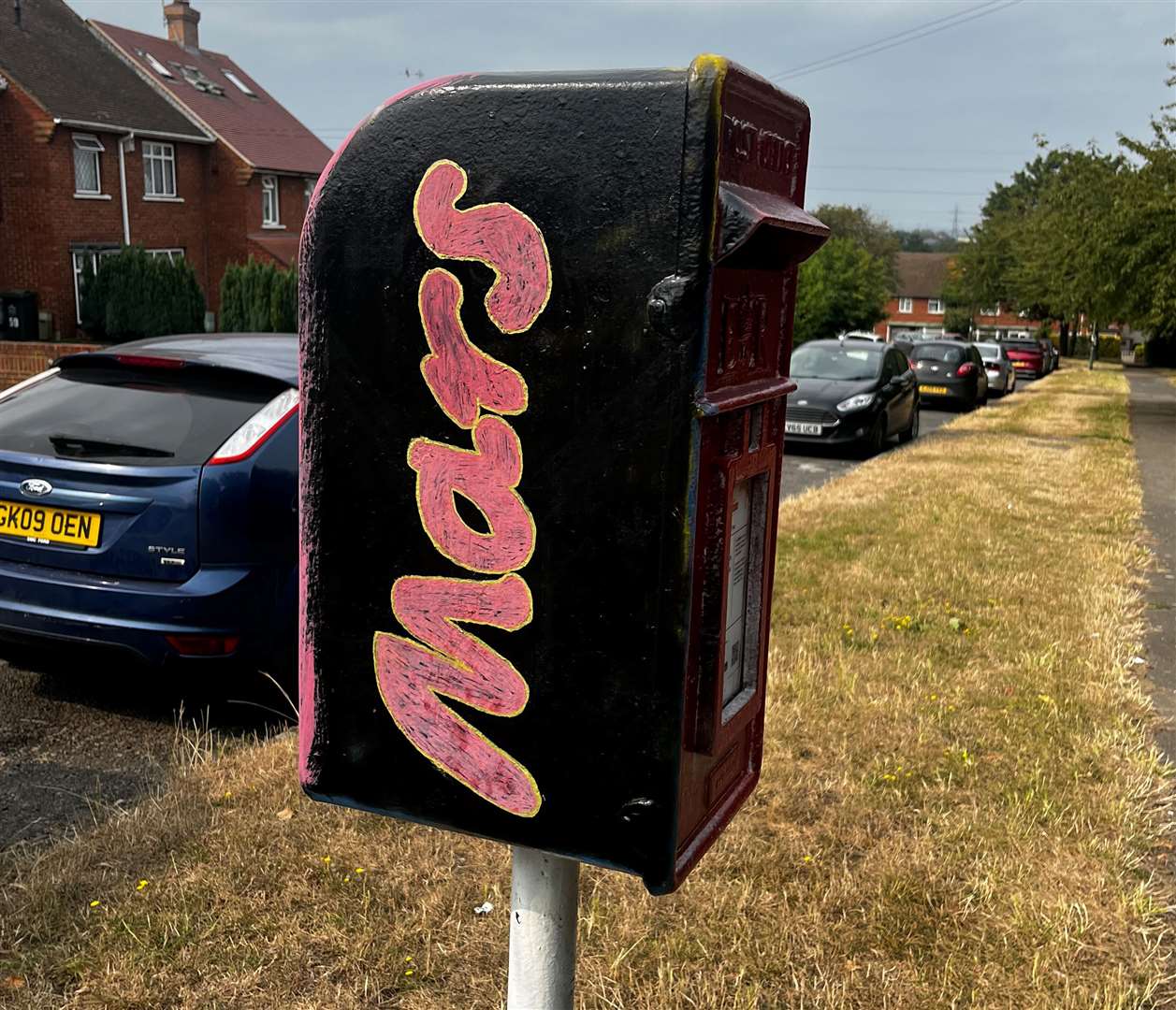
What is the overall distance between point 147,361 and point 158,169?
31141 mm

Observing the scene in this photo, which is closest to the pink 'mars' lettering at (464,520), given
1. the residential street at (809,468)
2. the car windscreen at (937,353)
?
the residential street at (809,468)

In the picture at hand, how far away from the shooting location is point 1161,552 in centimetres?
845

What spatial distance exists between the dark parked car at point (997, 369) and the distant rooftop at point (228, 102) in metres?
20.7

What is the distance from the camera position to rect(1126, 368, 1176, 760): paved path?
201 inches

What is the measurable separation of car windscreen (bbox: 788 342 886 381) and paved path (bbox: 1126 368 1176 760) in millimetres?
3451

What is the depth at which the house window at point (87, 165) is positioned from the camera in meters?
29.3

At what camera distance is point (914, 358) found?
23031mm

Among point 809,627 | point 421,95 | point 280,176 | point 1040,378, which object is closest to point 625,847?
point 421,95

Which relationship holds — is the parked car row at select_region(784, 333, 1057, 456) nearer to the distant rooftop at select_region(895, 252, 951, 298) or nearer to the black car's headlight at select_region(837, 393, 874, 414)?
the black car's headlight at select_region(837, 393, 874, 414)

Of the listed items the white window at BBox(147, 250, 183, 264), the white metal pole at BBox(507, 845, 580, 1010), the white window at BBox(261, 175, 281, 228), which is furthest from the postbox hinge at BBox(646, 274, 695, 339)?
the white window at BBox(261, 175, 281, 228)

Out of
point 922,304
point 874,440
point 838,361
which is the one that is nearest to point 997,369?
point 838,361

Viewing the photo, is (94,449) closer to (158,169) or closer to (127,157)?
(127,157)

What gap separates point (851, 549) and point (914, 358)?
16.4 meters

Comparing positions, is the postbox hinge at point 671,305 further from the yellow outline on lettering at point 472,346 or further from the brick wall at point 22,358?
the brick wall at point 22,358
